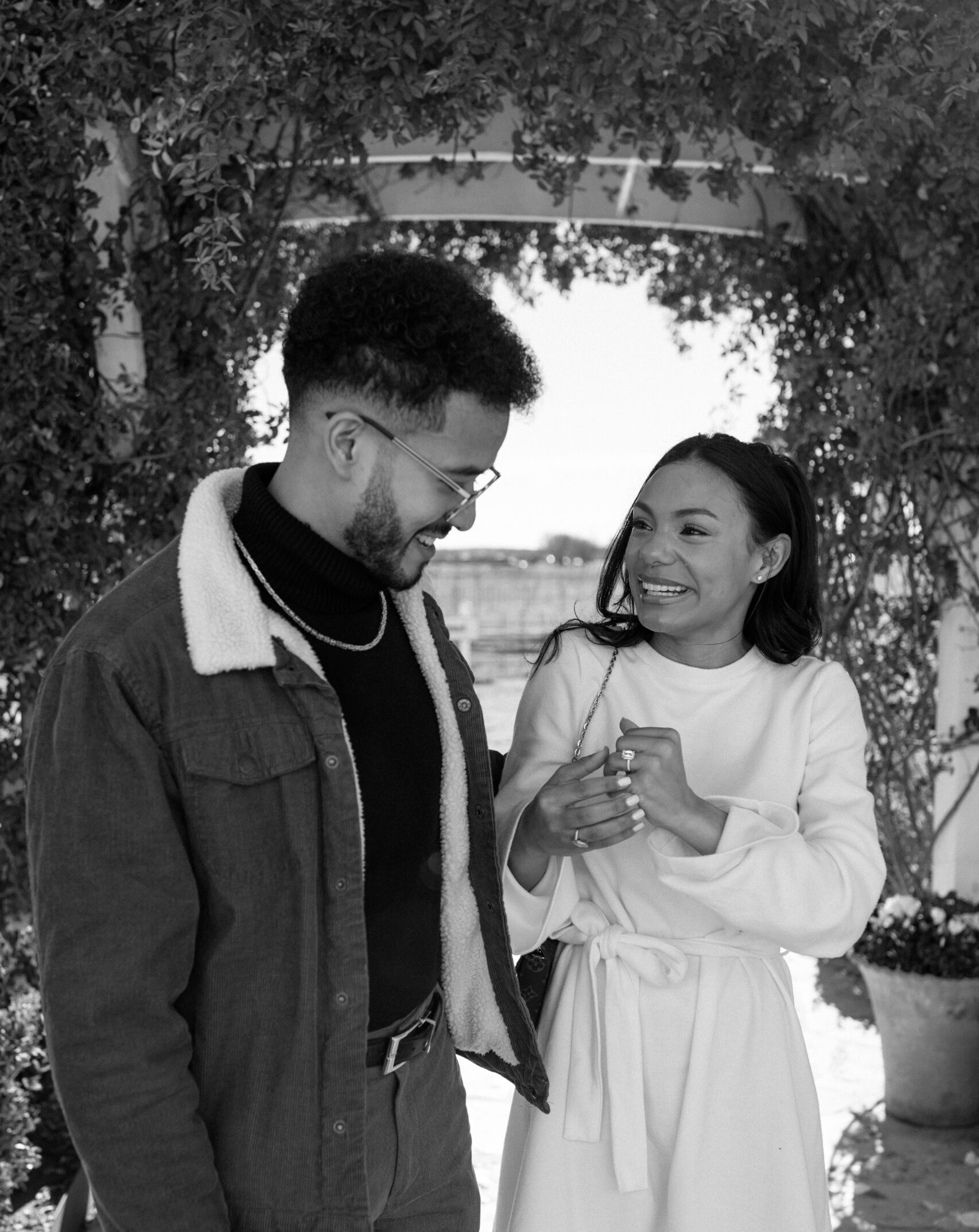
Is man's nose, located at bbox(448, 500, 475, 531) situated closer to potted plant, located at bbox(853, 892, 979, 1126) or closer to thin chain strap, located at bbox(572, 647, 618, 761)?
thin chain strap, located at bbox(572, 647, 618, 761)

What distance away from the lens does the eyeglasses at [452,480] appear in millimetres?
1479

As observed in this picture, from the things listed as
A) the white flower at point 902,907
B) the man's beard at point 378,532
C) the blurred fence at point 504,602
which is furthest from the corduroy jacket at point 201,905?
the blurred fence at point 504,602

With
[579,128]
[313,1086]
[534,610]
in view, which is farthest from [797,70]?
[534,610]

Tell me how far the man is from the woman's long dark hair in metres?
0.48

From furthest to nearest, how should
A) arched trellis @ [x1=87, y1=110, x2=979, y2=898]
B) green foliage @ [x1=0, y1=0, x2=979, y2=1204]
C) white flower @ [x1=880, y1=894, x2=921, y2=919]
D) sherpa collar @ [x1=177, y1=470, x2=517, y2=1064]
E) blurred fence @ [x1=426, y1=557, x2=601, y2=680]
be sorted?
blurred fence @ [x1=426, y1=557, x2=601, y2=680] < white flower @ [x1=880, y1=894, x2=921, y2=919] < arched trellis @ [x1=87, y1=110, x2=979, y2=898] < green foliage @ [x1=0, y1=0, x2=979, y2=1204] < sherpa collar @ [x1=177, y1=470, x2=517, y2=1064]

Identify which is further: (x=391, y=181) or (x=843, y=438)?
(x=843, y=438)

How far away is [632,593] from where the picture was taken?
205 cm

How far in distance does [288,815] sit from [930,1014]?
3.20 metres

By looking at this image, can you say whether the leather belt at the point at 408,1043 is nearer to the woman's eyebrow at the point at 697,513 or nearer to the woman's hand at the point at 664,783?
the woman's hand at the point at 664,783

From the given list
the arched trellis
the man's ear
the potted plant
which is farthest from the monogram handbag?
the potted plant

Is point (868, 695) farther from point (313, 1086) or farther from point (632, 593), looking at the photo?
point (313, 1086)

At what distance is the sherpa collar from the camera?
1.41m

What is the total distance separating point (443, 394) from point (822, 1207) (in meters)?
1.32

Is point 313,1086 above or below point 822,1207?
above
